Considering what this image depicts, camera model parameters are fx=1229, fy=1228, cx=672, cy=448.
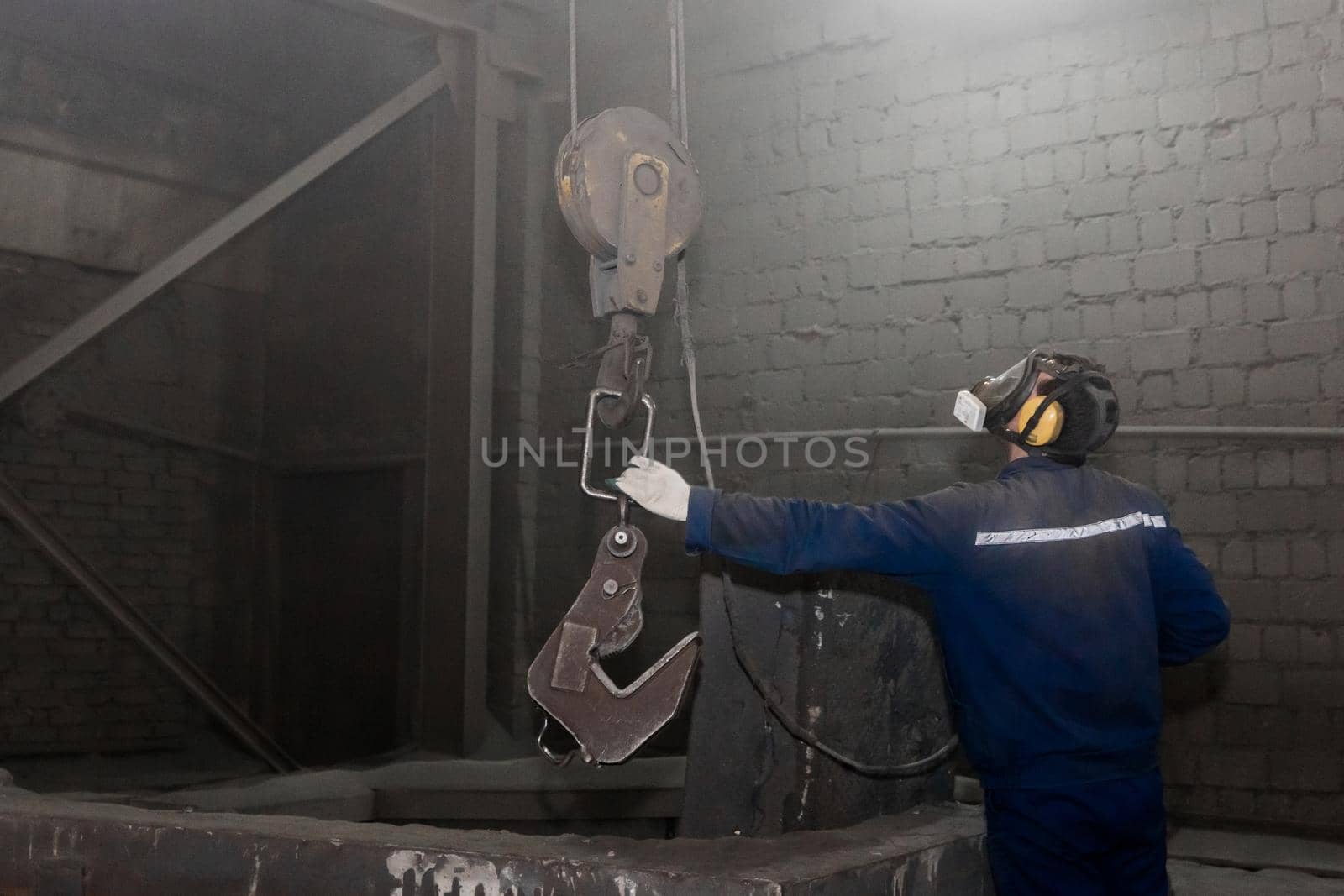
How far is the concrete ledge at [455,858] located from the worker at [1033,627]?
23 centimetres

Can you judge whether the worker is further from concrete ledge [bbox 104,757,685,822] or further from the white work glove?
concrete ledge [bbox 104,757,685,822]

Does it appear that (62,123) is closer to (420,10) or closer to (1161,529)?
(420,10)

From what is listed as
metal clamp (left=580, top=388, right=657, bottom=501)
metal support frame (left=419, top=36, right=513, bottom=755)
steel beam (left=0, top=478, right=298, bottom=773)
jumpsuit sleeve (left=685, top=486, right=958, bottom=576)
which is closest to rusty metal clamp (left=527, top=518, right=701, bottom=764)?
metal clamp (left=580, top=388, right=657, bottom=501)

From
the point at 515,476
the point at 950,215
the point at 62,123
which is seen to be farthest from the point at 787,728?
the point at 62,123

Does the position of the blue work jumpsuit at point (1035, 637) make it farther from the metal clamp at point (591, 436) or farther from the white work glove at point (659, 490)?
the metal clamp at point (591, 436)

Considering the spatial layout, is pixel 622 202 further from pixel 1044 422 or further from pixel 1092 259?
pixel 1092 259

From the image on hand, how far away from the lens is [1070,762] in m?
2.27

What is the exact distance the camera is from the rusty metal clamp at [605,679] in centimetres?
234

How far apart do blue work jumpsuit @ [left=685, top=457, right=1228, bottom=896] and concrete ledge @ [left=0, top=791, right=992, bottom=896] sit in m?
0.24

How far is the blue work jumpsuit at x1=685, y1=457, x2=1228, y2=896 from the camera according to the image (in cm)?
227

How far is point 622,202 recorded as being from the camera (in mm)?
2518

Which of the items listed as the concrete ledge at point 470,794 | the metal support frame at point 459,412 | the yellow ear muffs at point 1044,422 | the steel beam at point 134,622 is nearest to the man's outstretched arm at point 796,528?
the yellow ear muffs at point 1044,422

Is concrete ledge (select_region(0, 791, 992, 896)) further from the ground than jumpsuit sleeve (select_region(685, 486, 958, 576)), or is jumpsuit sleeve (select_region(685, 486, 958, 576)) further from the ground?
jumpsuit sleeve (select_region(685, 486, 958, 576))

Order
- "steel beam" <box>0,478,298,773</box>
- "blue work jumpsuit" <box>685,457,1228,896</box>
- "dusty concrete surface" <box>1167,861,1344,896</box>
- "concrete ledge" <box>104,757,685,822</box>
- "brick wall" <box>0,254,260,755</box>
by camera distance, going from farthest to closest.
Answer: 1. "brick wall" <box>0,254,260,755</box>
2. "steel beam" <box>0,478,298,773</box>
3. "concrete ledge" <box>104,757,685,822</box>
4. "dusty concrete surface" <box>1167,861,1344,896</box>
5. "blue work jumpsuit" <box>685,457,1228,896</box>
